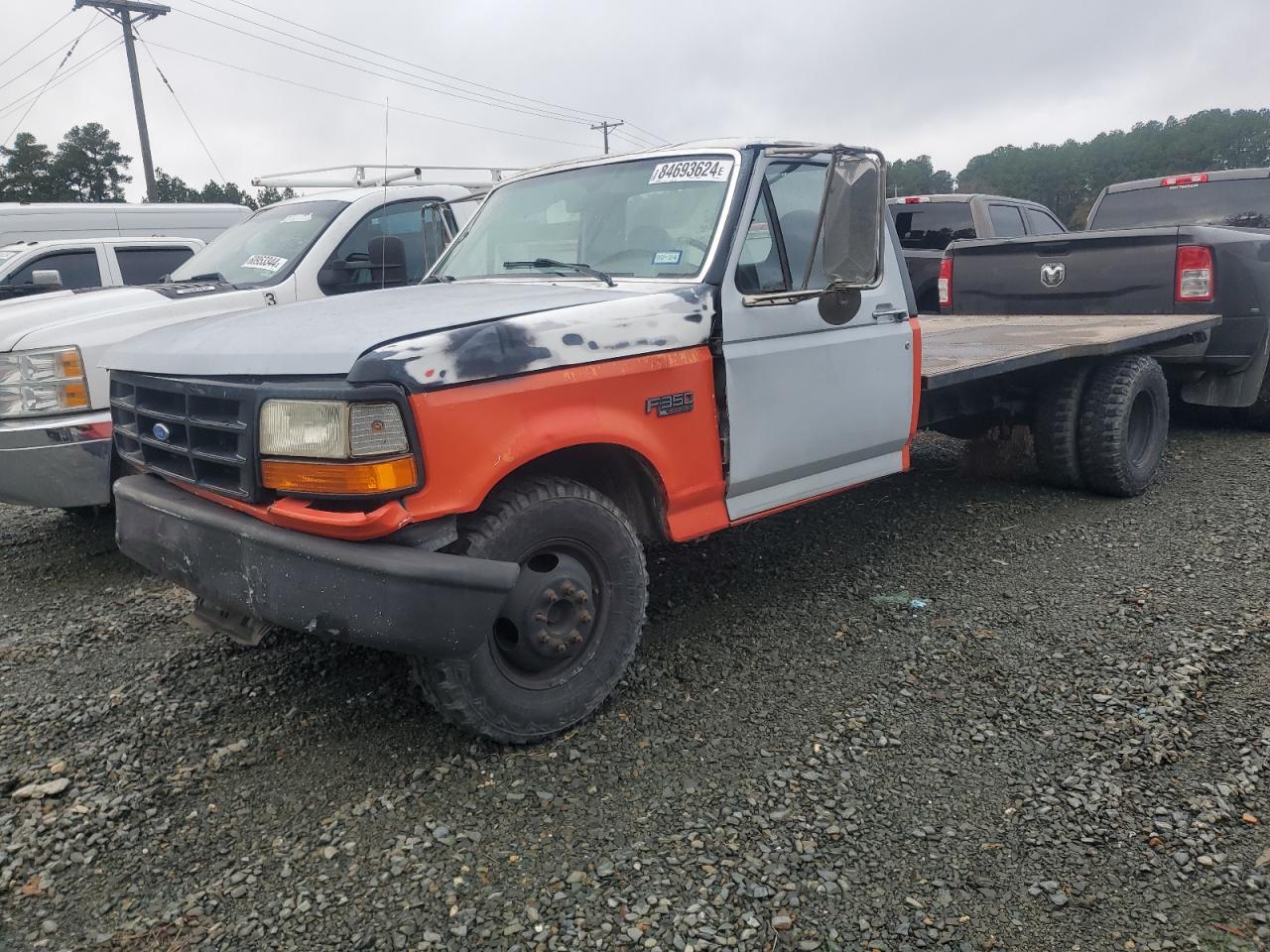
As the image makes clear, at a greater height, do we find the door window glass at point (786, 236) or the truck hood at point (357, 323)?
the door window glass at point (786, 236)

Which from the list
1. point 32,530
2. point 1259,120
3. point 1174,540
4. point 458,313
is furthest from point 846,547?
point 1259,120

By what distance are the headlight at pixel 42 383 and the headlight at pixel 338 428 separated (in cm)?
258

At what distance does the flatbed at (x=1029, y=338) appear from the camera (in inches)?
177

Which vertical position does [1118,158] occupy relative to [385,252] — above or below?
above

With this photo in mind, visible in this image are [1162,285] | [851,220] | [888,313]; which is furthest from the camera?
[1162,285]

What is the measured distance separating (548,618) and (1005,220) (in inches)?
350

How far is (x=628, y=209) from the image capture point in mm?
3812

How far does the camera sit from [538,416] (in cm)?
286

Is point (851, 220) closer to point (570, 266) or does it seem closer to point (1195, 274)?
point (570, 266)

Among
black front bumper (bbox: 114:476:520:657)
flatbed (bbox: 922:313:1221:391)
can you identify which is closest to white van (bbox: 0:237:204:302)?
black front bumper (bbox: 114:476:520:657)

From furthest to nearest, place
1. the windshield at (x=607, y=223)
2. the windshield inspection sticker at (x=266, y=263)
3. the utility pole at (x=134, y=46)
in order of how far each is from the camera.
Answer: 1. the utility pole at (x=134, y=46)
2. the windshield inspection sticker at (x=266, y=263)
3. the windshield at (x=607, y=223)

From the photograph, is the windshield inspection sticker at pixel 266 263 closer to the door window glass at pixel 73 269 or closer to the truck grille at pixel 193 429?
the truck grille at pixel 193 429

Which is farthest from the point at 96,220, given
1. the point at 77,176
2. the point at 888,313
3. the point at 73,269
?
the point at 77,176

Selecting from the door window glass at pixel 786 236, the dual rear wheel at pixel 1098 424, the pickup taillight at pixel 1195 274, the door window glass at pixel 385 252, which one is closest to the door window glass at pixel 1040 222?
the pickup taillight at pixel 1195 274
